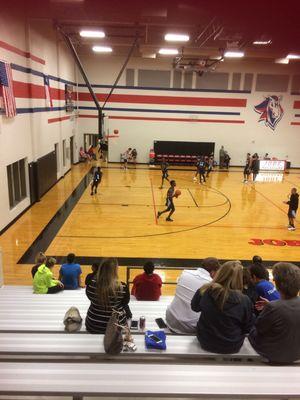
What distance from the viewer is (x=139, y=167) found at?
25.4 meters

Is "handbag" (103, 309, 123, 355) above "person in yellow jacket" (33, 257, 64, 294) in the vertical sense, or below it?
above

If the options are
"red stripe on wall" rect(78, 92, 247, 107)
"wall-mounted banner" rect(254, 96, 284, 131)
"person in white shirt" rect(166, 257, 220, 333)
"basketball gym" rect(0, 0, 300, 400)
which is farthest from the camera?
"wall-mounted banner" rect(254, 96, 284, 131)

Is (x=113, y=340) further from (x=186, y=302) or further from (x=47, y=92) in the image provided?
(x=47, y=92)

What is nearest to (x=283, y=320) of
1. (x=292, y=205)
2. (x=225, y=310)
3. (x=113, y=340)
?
(x=225, y=310)

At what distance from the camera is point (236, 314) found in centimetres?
330

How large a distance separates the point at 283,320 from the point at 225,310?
1.68ft

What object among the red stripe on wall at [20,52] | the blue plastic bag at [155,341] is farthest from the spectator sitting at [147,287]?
the red stripe on wall at [20,52]

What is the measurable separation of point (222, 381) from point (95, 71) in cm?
2504

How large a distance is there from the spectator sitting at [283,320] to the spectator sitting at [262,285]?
902 mm

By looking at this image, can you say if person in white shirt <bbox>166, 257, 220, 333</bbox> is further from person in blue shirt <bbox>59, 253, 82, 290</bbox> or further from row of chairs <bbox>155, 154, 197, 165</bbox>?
row of chairs <bbox>155, 154, 197, 165</bbox>

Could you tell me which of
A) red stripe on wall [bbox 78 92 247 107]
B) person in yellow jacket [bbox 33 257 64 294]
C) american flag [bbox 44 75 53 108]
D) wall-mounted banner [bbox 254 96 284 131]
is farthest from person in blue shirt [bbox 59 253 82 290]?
wall-mounted banner [bbox 254 96 284 131]

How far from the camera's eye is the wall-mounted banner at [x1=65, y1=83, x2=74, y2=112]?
71.6 ft

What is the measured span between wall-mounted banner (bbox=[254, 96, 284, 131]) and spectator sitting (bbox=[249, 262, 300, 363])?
83.1 ft

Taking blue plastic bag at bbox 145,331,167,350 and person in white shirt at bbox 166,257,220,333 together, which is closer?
blue plastic bag at bbox 145,331,167,350
